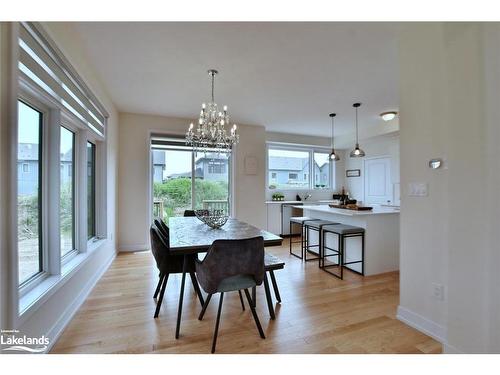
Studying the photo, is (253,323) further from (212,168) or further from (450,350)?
(212,168)

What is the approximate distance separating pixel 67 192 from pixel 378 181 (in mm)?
6037

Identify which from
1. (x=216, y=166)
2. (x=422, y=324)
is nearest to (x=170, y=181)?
(x=216, y=166)

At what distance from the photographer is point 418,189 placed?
78.2 inches

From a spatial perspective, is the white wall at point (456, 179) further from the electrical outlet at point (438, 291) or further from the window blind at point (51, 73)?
the window blind at point (51, 73)

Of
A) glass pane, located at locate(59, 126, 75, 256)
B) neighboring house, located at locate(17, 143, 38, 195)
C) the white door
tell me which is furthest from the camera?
the white door

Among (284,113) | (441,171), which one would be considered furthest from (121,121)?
(441,171)

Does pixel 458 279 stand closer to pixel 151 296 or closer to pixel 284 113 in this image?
pixel 151 296

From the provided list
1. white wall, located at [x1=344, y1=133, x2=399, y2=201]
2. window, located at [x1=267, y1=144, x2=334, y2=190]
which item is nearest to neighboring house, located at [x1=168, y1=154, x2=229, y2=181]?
window, located at [x1=267, y1=144, x2=334, y2=190]

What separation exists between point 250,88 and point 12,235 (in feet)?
9.50

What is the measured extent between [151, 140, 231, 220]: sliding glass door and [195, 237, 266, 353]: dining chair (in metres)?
3.02

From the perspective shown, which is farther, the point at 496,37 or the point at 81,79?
the point at 81,79

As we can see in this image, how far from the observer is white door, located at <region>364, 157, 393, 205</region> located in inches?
217
